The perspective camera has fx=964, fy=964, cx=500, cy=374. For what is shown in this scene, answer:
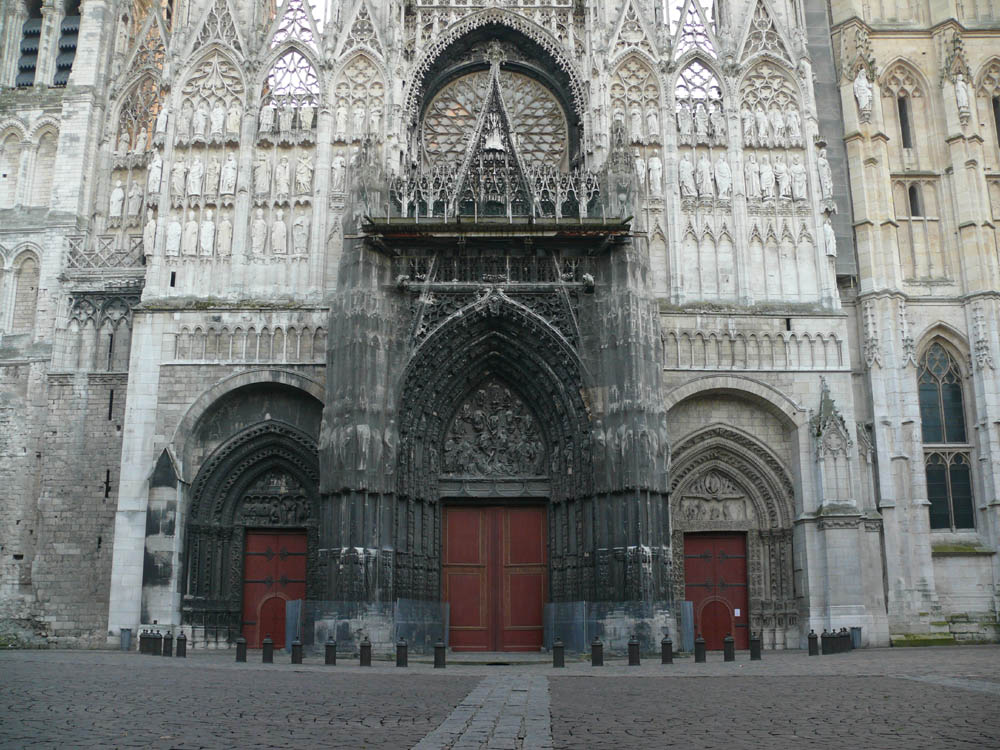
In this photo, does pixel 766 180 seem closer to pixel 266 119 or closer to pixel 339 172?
pixel 339 172

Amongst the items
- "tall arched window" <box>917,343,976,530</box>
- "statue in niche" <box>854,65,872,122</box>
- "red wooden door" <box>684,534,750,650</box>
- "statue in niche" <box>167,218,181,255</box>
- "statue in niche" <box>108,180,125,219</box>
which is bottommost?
"red wooden door" <box>684,534,750,650</box>

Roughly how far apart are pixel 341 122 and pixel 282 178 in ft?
7.63

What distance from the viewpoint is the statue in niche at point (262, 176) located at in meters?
26.8

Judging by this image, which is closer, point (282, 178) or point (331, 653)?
point (331, 653)

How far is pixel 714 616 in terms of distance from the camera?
1000 inches

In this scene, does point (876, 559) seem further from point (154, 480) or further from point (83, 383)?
point (83, 383)

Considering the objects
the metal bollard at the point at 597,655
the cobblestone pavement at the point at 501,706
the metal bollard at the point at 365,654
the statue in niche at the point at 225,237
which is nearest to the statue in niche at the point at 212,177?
the statue in niche at the point at 225,237

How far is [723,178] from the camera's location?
2694 centimetres

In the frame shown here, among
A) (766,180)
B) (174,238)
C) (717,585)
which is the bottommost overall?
(717,585)

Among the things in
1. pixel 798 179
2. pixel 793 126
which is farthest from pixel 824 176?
pixel 793 126

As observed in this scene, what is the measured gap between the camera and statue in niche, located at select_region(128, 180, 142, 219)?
27.7 m

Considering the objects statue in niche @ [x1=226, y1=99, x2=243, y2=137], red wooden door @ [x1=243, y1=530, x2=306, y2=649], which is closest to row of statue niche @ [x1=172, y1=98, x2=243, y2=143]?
statue in niche @ [x1=226, y1=99, x2=243, y2=137]

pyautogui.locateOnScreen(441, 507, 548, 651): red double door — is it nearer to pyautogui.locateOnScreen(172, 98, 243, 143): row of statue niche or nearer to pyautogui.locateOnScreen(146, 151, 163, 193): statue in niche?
pyautogui.locateOnScreen(146, 151, 163, 193): statue in niche

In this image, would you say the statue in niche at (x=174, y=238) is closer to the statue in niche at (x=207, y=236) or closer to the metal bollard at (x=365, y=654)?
the statue in niche at (x=207, y=236)
